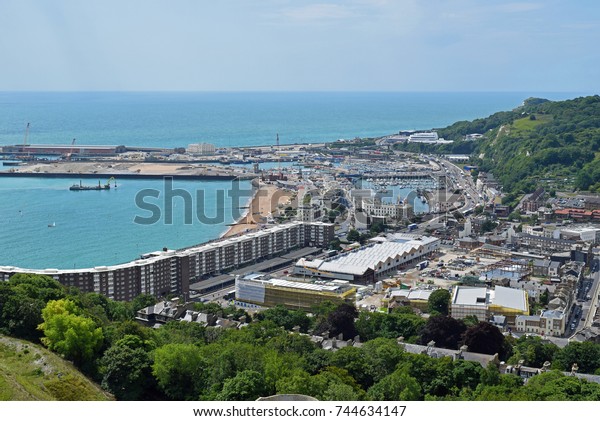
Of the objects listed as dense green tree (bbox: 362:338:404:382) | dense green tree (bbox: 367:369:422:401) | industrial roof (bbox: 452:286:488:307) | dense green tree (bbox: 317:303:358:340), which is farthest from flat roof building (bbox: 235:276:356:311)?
dense green tree (bbox: 367:369:422:401)

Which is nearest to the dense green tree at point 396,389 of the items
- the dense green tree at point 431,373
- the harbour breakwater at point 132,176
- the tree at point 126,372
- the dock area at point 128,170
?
the dense green tree at point 431,373

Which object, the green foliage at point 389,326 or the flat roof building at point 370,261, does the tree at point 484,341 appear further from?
the flat roof building at point 370,261

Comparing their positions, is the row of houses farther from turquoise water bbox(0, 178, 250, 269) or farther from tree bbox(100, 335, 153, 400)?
tree bbox(100, 335, 153, 400)

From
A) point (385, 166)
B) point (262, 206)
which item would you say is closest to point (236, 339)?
point (262, 206)

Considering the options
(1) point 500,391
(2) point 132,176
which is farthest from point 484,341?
(2) point 132,176

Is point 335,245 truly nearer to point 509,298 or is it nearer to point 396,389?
point 509,298

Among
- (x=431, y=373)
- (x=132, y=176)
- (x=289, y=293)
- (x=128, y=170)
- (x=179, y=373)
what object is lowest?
(x=289, y=293)

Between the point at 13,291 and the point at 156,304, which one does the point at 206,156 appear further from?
the point at 13,291
